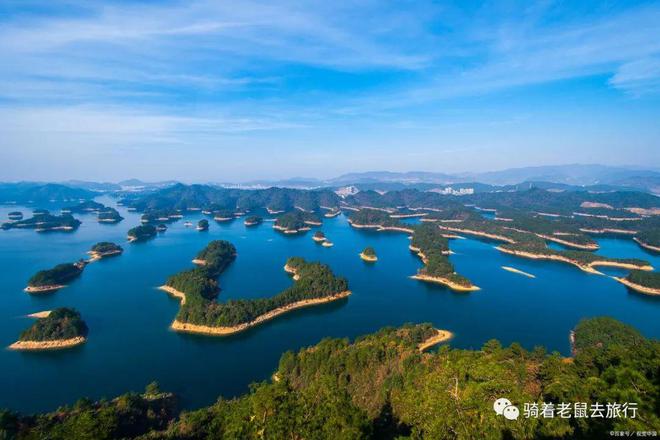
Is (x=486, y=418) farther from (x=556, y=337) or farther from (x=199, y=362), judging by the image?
(x=556, y=337)

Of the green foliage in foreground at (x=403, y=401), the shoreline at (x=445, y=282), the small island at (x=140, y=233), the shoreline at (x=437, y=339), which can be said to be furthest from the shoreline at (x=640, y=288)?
the small island at (x=140, y=233)

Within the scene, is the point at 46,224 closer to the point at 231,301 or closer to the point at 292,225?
the point at 292,225

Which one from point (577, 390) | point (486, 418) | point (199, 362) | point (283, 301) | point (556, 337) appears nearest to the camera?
point (486, 418)

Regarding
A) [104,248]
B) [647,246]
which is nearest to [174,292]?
[104,248]

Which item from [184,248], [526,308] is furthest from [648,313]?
[184,248]

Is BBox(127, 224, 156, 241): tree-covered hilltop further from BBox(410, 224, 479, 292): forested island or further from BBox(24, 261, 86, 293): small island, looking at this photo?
BBox(410, 224, 479, 292): forested island

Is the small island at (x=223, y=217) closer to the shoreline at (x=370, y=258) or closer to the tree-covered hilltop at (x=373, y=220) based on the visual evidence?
the tree-covered hilltop at (x=373, y=220)
